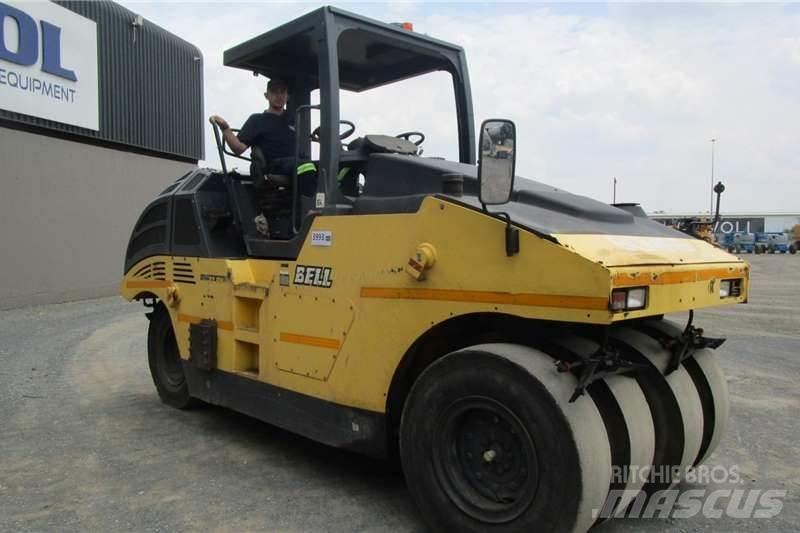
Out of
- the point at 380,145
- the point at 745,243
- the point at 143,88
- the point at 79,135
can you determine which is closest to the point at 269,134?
the point at 380,145

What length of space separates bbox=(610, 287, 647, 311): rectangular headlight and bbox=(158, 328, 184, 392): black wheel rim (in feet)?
13.5

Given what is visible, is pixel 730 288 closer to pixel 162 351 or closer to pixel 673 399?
pixel 673 399

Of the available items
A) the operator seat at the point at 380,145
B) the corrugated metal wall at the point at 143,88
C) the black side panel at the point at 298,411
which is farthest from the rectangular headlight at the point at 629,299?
the corrugated metal wall at the point at 143,88

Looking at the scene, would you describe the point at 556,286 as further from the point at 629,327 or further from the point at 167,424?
the point at 167,424

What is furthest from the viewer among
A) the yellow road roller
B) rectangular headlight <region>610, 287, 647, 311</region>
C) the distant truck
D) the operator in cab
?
the distant truck

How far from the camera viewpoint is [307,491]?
380cm

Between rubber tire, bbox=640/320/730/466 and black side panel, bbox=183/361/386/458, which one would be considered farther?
rubber tire, bbox=640/320/730/466

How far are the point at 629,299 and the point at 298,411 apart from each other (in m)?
2.17

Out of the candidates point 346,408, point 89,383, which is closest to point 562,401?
point 346,408

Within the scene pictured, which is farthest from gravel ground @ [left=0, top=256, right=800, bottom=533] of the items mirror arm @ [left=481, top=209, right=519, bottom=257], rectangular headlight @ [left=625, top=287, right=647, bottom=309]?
mirror arm @ [left=481, top=209, right=519, bottom=257]

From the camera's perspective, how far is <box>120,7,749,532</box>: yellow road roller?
274 centimetres

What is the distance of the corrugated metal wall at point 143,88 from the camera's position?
14.0 meters

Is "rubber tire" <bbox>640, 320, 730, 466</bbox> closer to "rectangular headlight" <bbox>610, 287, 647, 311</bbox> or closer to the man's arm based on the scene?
"rectangular headlight" <bbox>610, 287, 647, 311</bbox>

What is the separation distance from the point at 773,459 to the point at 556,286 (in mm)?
2683
